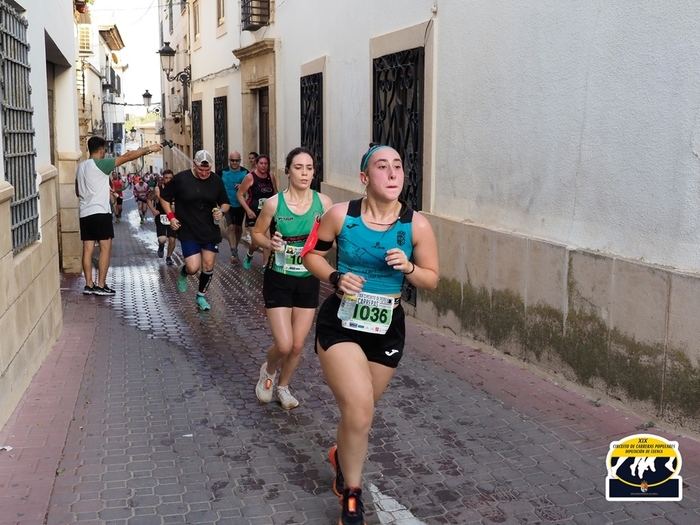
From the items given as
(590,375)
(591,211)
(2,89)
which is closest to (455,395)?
(590,375)

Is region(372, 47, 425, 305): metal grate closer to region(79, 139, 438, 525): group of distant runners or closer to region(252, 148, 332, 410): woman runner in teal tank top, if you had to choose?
region(252, 148, 332, 410): woman runner in teal tank top

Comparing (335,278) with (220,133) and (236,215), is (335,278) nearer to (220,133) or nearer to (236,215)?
(236,215)

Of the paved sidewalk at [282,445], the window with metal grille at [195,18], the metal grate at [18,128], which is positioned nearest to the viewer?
the paved sidewalk at [282,445]

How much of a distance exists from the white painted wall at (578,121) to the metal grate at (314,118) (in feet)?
15.4

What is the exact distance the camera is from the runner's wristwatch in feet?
12.8

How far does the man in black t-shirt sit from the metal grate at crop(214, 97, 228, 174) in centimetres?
1104

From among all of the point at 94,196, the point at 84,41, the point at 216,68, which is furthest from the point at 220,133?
the point at 84,41

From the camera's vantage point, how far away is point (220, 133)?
68.5 feet

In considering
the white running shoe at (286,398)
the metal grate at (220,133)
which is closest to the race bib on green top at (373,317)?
the white running shoe at (286,398)

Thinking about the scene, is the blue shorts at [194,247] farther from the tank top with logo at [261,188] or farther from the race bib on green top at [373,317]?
the race bib on green top at [373,317]

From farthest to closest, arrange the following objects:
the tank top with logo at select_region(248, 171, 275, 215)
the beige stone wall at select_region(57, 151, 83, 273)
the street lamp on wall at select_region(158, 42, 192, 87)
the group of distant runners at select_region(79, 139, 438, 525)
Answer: the street lamp on wall at select_region(158, 42, 192, 87)
the beige stone wall at select_region(57, 151, 83, 273)
the tank top with logo at select_region(248, 171, 275, 215)
the group of distant runners at select_region(79, 139, 438, 525)

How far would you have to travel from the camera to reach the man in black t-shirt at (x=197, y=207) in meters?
9.02

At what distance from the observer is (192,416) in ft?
18.3

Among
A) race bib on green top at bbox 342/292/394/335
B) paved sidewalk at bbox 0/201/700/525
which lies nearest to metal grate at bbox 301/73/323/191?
paved sidewalk at bbox 0/201/700/525
